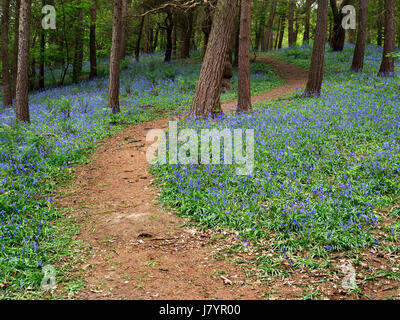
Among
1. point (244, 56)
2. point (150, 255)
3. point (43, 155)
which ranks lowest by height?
point (150, 255)

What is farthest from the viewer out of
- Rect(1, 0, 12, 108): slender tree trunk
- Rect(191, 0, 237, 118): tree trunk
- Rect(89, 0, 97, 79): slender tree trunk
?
Rect(89, 0, 97, 79): slender tree trunk

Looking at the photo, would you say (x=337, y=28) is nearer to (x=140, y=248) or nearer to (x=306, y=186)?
(x=306, y=186)

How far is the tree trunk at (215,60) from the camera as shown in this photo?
11.6 m

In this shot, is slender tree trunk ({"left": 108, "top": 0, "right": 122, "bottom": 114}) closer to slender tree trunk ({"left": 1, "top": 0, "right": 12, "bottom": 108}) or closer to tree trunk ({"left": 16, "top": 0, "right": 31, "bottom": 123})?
tree trunk ({"left": 16, "top": 0, "right": 31, "bottom": 123})

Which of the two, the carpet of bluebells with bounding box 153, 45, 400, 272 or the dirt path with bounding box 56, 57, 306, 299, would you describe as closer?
A: the dirt path with bounding box 56, 57, 306, 299

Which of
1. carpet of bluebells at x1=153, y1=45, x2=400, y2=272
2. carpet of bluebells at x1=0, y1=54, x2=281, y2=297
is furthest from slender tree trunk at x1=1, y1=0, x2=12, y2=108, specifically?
carpet of bluebells at x1=153, y1=45, x2=400, y2=272

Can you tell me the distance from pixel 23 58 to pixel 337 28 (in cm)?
2423

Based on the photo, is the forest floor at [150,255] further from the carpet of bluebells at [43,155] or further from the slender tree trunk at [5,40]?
the slender tree trunk at [5,40]

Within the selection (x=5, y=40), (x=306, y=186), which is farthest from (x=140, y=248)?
(x=5, y=40)

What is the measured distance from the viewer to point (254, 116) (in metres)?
11.1

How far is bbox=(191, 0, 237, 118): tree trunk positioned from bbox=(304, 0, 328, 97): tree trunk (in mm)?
4246

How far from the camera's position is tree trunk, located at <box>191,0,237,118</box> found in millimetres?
11562

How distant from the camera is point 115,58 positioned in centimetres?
1386

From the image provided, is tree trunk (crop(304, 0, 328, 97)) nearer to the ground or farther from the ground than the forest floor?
farther from the ground
